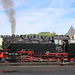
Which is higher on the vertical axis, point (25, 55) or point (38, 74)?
point (25, 55)

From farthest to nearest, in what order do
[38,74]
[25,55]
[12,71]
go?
[25,55] < [12,71] < [38,74]

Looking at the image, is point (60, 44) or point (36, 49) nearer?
point (36, 49)

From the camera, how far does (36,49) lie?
45.8ft

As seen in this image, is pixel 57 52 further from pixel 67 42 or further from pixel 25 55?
pixel 25 55

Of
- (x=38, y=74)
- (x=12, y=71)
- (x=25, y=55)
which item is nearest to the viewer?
(x=38, y=74)

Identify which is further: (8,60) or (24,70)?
(8,60)

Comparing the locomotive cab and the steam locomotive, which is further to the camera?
the locomotive cab

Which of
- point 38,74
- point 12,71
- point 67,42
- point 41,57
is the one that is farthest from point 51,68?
point 67,42

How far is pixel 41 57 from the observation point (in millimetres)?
14227

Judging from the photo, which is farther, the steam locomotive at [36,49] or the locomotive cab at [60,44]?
the locomotive cab at [60,44]

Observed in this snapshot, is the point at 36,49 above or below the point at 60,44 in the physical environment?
below

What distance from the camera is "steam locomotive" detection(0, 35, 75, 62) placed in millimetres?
13758

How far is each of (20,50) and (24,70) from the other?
171 inches

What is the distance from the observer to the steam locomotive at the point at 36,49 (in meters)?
13.8
